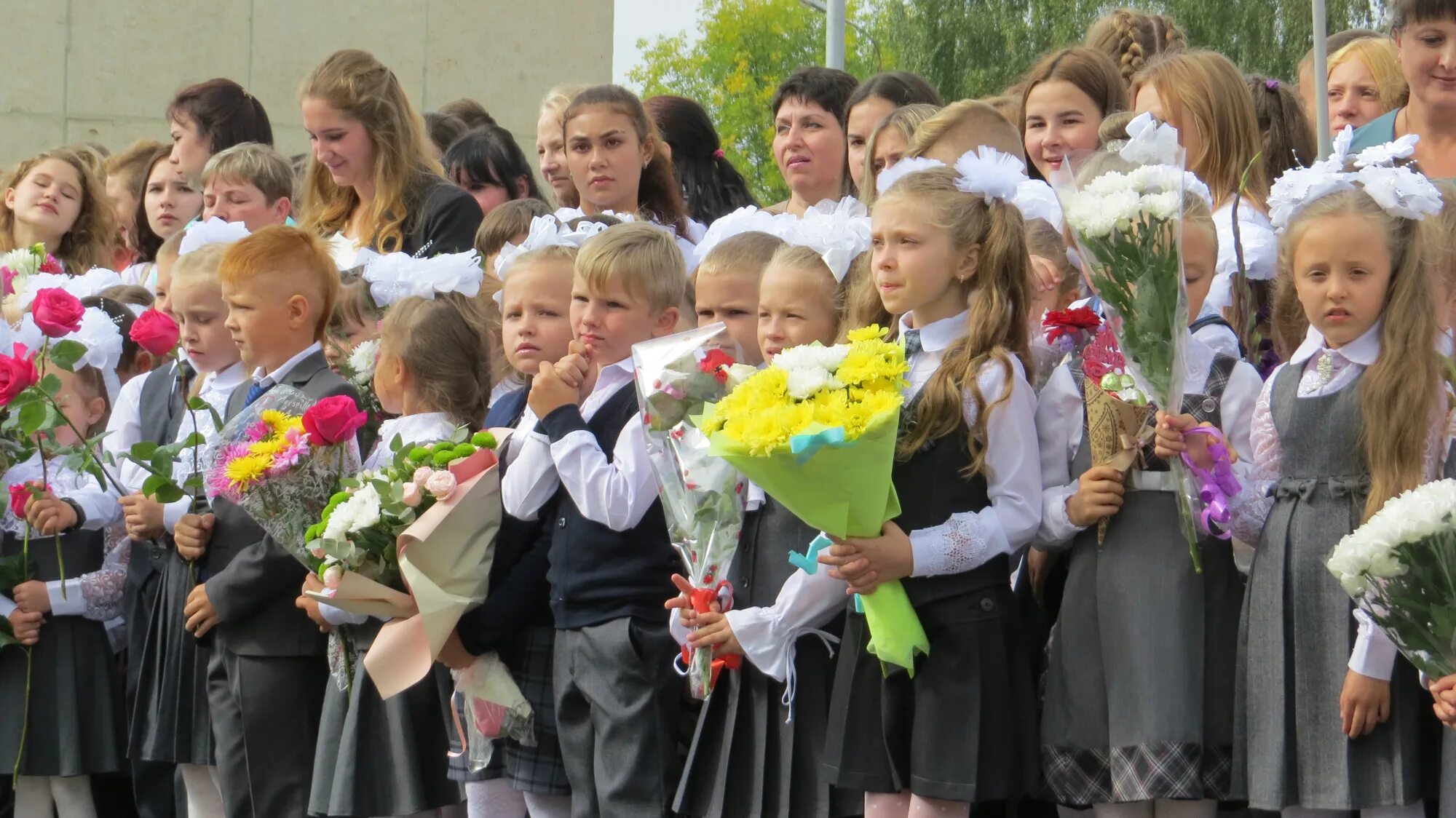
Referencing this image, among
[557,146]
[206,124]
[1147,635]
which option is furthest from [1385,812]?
[206,124]

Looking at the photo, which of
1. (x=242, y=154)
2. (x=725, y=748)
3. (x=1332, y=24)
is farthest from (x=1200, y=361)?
(x=1332, y=24)

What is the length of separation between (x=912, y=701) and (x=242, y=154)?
13.7 ft

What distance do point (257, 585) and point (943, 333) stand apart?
7.40 feet

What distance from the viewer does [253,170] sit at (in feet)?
22.9

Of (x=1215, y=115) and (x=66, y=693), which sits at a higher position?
(x=1215, y=115)

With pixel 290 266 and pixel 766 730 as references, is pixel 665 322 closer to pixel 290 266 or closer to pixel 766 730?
pixel 766 730

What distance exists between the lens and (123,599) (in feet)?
19.8

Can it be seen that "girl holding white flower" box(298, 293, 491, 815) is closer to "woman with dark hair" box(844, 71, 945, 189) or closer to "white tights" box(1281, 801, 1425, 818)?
"woman with dark hair" box(844, 71, 945, 189)

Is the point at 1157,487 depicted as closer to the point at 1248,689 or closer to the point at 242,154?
the point at 1248,689

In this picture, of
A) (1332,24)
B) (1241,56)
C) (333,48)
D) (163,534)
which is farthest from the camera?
(1241,56)

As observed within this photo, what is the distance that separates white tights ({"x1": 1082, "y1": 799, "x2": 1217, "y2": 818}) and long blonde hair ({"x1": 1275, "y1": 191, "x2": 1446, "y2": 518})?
78cm

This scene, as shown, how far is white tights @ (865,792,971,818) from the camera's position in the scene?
12.9ft

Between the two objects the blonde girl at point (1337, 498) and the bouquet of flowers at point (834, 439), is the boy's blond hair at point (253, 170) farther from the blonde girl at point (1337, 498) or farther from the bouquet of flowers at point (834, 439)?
the blonde girl at point (1337, 498)

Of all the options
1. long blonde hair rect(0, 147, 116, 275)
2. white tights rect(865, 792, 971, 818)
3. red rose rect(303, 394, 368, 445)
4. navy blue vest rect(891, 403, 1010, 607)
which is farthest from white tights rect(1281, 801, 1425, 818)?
long blonde hair rect(0, 147, 116, 275)
